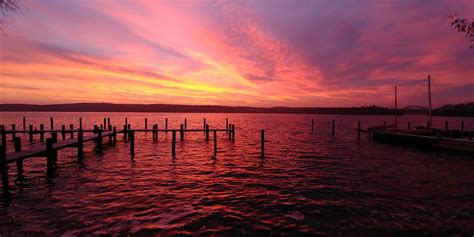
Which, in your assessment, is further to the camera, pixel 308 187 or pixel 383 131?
pixel 383 131

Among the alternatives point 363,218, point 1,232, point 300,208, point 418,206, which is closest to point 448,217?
point 418,206

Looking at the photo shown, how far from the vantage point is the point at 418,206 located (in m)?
10.2

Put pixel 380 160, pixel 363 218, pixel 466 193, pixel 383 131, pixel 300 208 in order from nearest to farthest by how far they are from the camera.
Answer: pixel 363 218 < pixel 300 208 < pixel 466 193 < pixel 380 160 < pixel 383 131

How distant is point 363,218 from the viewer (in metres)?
9.05

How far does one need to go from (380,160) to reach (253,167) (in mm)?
10518

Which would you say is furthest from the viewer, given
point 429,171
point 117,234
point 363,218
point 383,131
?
point 383,131

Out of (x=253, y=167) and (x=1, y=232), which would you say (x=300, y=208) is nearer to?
(x=253, y=167)

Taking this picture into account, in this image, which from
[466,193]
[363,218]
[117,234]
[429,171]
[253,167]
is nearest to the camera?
[117,234]

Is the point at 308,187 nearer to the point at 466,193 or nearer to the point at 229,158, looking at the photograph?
the point at 466,193

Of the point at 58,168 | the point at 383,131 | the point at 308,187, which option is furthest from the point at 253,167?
the point at 383,131

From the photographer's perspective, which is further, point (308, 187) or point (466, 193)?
point (308, 187)

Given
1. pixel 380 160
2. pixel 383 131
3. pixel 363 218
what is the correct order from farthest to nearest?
1. pixel 383 131
2. pixel 380 160
3. pixel 363 218

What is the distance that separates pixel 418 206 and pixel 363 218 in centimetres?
287

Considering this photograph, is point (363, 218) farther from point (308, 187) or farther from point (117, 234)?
point (117, 234)
